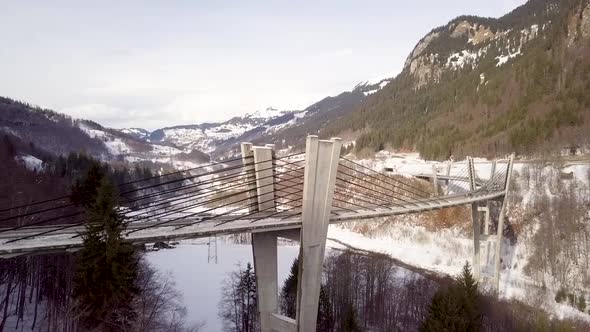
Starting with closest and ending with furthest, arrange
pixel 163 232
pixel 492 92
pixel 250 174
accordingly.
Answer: pixel 163 232
pixel 250 174
pixel 492 92

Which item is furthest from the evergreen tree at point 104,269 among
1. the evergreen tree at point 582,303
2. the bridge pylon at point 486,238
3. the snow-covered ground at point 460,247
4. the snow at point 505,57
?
the snow at point 505,57

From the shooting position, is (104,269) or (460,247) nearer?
(104,269)

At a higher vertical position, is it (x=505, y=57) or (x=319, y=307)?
(x=505, y=57)

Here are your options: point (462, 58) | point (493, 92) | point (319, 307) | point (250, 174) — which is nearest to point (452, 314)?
point (319, 307)

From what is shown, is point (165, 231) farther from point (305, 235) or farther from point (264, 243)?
point (305, 235)

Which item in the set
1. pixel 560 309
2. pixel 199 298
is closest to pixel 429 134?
pixel 560 309

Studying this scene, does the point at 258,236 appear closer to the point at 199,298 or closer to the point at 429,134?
the point at 199,298

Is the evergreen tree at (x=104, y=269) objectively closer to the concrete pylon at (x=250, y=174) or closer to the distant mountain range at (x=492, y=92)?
the concrete pylon at (x=250, y=174)

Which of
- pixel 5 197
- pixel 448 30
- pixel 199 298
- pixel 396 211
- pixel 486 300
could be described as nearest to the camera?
pixel 396 211

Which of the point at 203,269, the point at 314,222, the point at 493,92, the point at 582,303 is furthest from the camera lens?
the point at 493,92
